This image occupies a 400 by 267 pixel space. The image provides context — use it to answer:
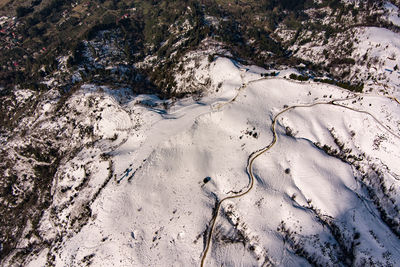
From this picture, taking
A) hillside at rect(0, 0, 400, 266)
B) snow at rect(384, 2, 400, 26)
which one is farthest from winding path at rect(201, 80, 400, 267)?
snow at rect(384, 2, 400, 26)

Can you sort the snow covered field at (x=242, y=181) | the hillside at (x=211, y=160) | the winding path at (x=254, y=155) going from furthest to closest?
the hillside at (x=211, y=160)
the winding path at (x=254, y=155)
the snow covered field at (x=242, y=181)

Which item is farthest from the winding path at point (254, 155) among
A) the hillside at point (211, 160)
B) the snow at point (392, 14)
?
the snow at point (392, 14)

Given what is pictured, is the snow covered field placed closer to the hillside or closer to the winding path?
the hillside

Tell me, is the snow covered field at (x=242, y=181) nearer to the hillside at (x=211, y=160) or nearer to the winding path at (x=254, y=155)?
the hillside at (x=211, y=160)

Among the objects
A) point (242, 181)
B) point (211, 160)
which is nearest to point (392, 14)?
point (242, 181)

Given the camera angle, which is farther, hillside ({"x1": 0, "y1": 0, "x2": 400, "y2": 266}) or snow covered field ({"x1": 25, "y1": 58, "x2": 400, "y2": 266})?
hillside ({"x1": 0, "y1": 0, "x2": 400, "y2": 266})

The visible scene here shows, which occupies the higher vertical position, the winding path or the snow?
the snow

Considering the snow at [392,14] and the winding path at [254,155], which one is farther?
the snow at [392,14]

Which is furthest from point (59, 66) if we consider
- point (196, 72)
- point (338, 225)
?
point (338, 225)

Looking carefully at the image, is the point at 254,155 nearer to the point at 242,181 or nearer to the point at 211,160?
the point at 242,181

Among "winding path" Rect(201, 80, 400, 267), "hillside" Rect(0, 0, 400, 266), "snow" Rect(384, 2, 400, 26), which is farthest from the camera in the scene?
"snow" Rect(384, 2, 400, 26)
